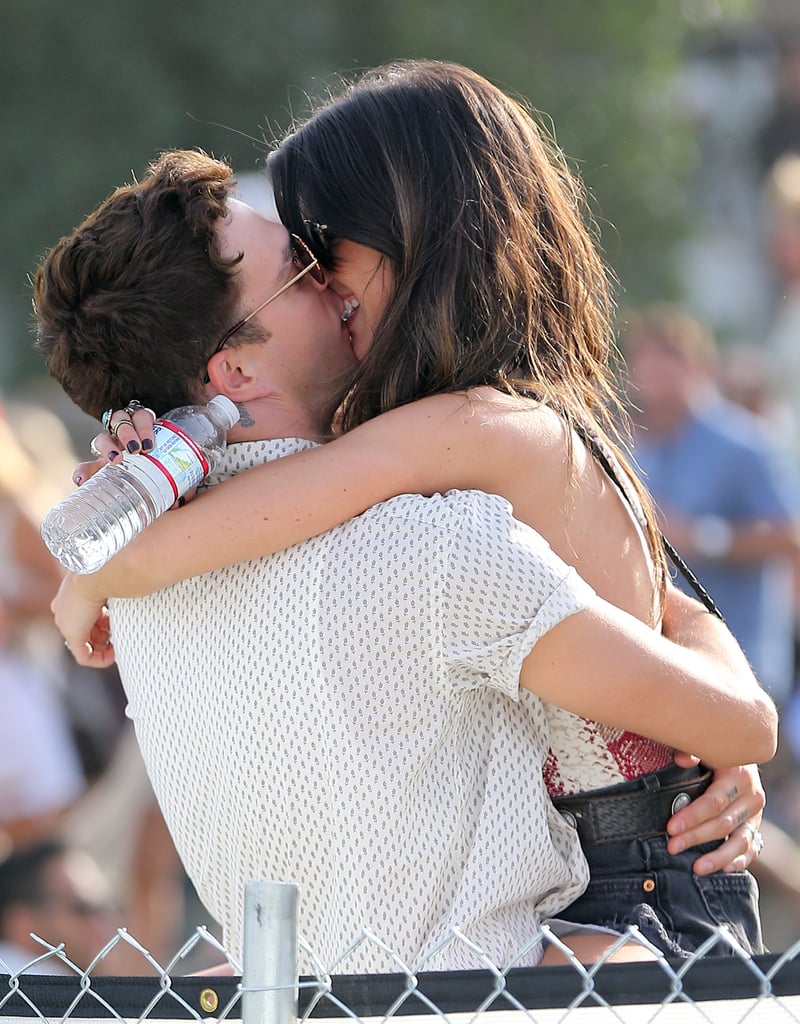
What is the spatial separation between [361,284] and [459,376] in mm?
192

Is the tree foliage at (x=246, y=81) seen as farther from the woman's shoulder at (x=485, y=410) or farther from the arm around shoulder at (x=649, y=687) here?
the arm around shoulder at (x=649, y=687)

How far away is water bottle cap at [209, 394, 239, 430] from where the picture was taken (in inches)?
67.2

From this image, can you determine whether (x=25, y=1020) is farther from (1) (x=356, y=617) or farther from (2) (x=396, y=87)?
(2) (x=396, y=87)

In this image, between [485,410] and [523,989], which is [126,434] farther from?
[523,989]

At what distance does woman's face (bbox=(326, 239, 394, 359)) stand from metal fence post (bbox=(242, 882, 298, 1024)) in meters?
0.72

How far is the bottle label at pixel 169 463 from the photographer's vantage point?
1.61 metres

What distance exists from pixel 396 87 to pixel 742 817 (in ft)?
3.28

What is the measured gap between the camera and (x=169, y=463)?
63.6 inches

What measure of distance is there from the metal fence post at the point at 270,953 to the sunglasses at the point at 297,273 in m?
0.71

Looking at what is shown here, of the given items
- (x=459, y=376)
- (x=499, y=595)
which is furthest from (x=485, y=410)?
(x=499, y=595)

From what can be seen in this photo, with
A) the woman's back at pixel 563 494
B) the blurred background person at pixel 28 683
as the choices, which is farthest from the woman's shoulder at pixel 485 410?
the blurred background person at pixel 28 683

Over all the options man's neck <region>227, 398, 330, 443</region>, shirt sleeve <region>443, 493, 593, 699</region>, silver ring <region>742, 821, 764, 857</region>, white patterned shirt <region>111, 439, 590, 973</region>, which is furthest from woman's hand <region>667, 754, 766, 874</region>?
man's neck <region>227, 398, 330, 443</region>

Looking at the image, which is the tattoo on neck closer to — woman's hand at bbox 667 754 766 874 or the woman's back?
the woman's back

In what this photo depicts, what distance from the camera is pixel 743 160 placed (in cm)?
1775
